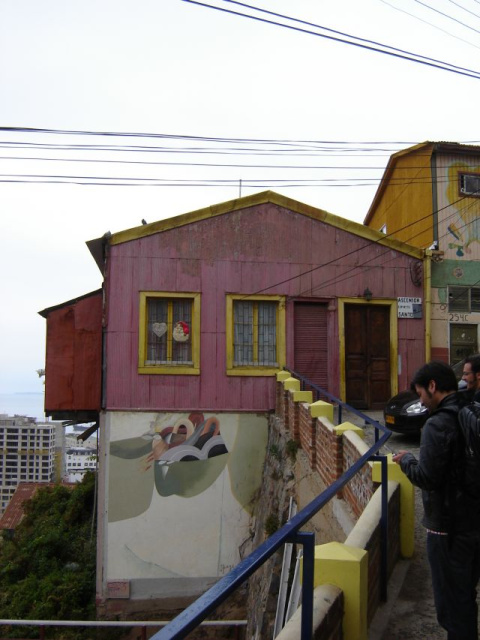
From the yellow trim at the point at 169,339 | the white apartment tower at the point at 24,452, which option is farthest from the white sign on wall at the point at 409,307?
the white apartment tower at the point at 24,452

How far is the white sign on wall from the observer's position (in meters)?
14.0

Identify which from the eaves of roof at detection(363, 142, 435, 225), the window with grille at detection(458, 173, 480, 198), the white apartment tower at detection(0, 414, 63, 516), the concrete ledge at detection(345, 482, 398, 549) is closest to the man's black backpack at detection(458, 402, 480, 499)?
the concrete ledge at detection(345, 482, 398, 549)

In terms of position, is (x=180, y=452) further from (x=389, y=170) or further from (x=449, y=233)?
(x=389, y=170)

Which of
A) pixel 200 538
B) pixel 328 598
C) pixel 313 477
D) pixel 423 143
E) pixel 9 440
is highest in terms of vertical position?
pixel 423 143

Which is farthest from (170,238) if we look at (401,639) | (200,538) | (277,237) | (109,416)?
(401,639)

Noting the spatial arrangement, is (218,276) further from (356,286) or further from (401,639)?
(401,639)

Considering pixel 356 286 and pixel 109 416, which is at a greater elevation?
pixel 356 286

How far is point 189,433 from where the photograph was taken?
12.7m

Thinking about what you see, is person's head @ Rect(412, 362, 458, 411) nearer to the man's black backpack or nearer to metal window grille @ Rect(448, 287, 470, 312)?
the man's black backpack

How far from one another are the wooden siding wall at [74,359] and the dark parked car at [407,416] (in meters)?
6.74

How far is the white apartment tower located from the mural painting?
120 metres

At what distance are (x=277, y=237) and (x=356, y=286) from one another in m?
2.40

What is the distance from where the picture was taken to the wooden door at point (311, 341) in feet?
44.8

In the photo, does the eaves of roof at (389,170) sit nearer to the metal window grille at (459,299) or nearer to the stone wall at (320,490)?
the metal window grille at (459,299)
